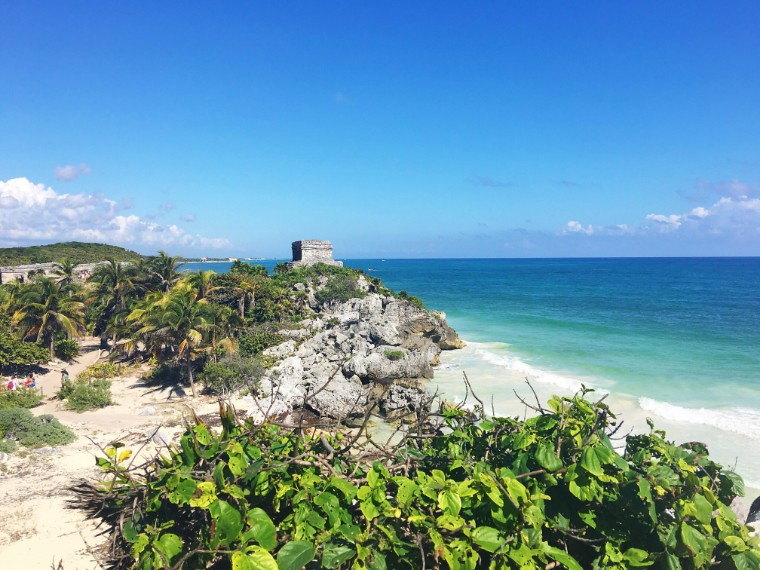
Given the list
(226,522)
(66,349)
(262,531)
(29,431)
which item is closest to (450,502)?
(262,531)

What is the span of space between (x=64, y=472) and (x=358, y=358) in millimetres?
10979

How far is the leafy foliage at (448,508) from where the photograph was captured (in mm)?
2496

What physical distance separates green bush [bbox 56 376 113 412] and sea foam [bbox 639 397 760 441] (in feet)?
63.2

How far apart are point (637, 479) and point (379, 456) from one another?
5.89 feet

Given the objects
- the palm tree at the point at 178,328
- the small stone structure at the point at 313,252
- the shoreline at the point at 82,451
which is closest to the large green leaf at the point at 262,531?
the shoreline at the point at 82,451

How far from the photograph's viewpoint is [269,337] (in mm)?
20781

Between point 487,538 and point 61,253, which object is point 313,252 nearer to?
point 487,538

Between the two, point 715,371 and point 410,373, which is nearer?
point 410,373

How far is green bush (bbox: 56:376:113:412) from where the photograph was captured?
13.9 meters

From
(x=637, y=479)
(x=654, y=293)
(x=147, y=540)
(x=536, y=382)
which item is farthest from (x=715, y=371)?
(x=654, y=293)

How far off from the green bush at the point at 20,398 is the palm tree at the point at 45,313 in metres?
5.39

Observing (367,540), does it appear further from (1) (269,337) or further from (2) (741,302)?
(2) (741,302)

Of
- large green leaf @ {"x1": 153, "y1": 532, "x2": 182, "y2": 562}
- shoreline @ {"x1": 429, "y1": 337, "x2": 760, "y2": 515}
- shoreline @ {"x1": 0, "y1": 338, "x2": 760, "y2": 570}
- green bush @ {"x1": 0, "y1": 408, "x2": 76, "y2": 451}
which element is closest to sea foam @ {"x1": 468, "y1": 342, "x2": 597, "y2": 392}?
shoreline @ {"x1": 429, "y1": 337, "x2": 760, "y2": 515}

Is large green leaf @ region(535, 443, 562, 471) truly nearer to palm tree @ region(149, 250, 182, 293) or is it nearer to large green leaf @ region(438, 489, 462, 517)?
large green leaf @ region(438, 489, 462, 517)
